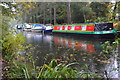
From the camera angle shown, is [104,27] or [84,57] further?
[104,27]

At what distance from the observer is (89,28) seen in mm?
18406

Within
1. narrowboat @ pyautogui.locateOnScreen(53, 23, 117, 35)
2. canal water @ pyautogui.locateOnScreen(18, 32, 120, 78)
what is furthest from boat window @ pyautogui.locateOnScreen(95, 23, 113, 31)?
canal water @ pyautogui.locateOnScreen(18, 32, 120, 78)

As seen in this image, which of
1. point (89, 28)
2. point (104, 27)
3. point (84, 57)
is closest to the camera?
point (84, 57)

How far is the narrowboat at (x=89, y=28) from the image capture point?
1677cm

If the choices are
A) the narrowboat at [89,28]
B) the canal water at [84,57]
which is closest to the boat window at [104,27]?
the narrowboat at [89,28]

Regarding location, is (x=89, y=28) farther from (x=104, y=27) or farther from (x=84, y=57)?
(x=84, y=57)

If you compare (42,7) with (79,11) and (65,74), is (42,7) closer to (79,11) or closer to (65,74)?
(79,11)

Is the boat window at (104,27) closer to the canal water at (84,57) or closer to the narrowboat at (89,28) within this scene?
the narrowboat at (89,28)

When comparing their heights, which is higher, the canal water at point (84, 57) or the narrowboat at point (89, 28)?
the narrowboat at point (89, 28)

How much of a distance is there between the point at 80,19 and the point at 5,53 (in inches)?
938

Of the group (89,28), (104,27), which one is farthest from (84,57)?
(89,28)

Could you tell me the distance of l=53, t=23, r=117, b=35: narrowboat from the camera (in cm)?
1677

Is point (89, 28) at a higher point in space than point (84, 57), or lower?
higher

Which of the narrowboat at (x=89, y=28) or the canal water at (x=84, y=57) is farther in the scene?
the narrowboat at (x=89, y=28)
